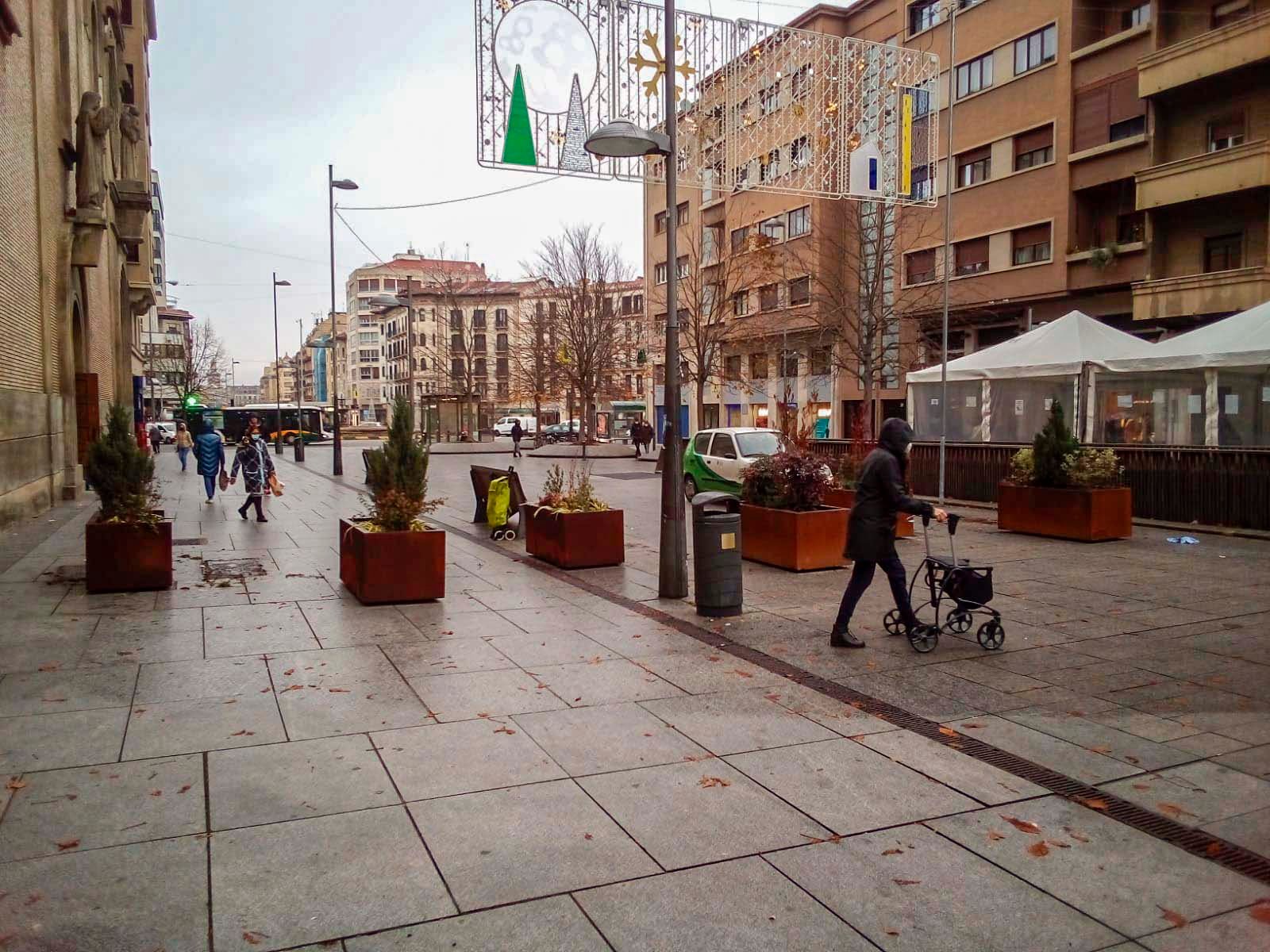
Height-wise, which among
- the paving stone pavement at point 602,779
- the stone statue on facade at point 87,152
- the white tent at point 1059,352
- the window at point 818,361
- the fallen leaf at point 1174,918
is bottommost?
the fallen leaf at point 1174,918

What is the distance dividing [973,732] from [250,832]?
12.5ft

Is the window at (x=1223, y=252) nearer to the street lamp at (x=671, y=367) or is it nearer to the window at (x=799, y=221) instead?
the window at (x=799, y=221)

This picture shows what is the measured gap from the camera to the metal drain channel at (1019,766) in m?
3.87

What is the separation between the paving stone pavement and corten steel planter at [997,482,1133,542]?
4.27 metres

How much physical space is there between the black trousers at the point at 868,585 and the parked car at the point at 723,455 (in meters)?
11.2

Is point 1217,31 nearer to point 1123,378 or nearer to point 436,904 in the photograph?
point 1123,378

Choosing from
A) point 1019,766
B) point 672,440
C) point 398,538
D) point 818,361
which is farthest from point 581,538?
point 818,361

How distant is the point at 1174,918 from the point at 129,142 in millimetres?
34406

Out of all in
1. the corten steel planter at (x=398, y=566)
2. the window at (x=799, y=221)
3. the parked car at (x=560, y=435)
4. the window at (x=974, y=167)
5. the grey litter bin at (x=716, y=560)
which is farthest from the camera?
the parked car at (x=560, y=435)

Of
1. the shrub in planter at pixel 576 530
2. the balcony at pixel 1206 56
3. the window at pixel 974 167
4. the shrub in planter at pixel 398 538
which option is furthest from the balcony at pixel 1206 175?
the shrub in planter at pixel 398 538

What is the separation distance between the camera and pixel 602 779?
15.2 ft

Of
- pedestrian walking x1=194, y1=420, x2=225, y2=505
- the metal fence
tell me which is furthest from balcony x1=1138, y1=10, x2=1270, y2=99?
pedestrian walking x1=194, y1=420, x2=225, y2=505

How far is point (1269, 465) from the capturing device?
13.6m

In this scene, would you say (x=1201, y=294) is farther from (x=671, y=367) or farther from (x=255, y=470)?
(x=255, y=470)
